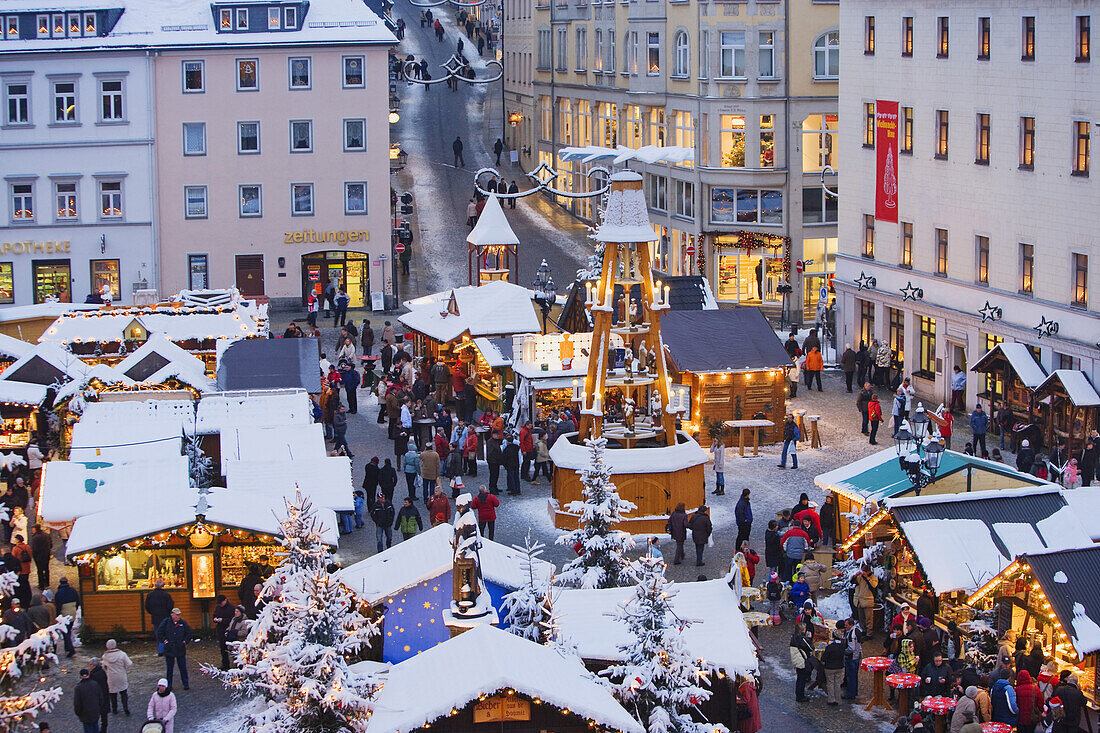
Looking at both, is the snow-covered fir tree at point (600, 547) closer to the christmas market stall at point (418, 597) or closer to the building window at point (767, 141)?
the christmas market stall at point (418, 597)

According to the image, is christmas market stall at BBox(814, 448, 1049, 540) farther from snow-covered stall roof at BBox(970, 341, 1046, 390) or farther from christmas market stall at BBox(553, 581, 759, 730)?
snow-covered stall roof at BBox(970, 341, 1046, 390)

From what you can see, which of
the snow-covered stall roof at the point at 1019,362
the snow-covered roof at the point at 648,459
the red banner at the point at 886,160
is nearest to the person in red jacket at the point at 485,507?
the snow-covered roof at the point at 648,459

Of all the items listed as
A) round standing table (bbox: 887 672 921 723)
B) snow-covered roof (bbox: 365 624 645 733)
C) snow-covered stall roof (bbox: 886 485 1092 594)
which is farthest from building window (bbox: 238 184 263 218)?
snow-covered roof (bbox: 365 624 645 733)

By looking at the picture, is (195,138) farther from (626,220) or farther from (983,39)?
(626,220)

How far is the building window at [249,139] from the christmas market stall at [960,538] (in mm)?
36235

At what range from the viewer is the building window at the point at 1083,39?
3769cm

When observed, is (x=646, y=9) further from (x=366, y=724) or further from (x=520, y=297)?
(x=366, y=724)

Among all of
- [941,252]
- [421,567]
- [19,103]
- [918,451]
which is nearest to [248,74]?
[19,103]

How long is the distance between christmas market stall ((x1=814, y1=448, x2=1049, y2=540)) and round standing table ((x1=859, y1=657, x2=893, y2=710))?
3879 millimetres

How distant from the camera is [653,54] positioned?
6462 cm

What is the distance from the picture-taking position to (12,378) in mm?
37656

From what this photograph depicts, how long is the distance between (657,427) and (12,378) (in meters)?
14.2

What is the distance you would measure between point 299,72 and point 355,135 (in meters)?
2.72

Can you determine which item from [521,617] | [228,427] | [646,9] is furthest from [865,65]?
[521,617]
